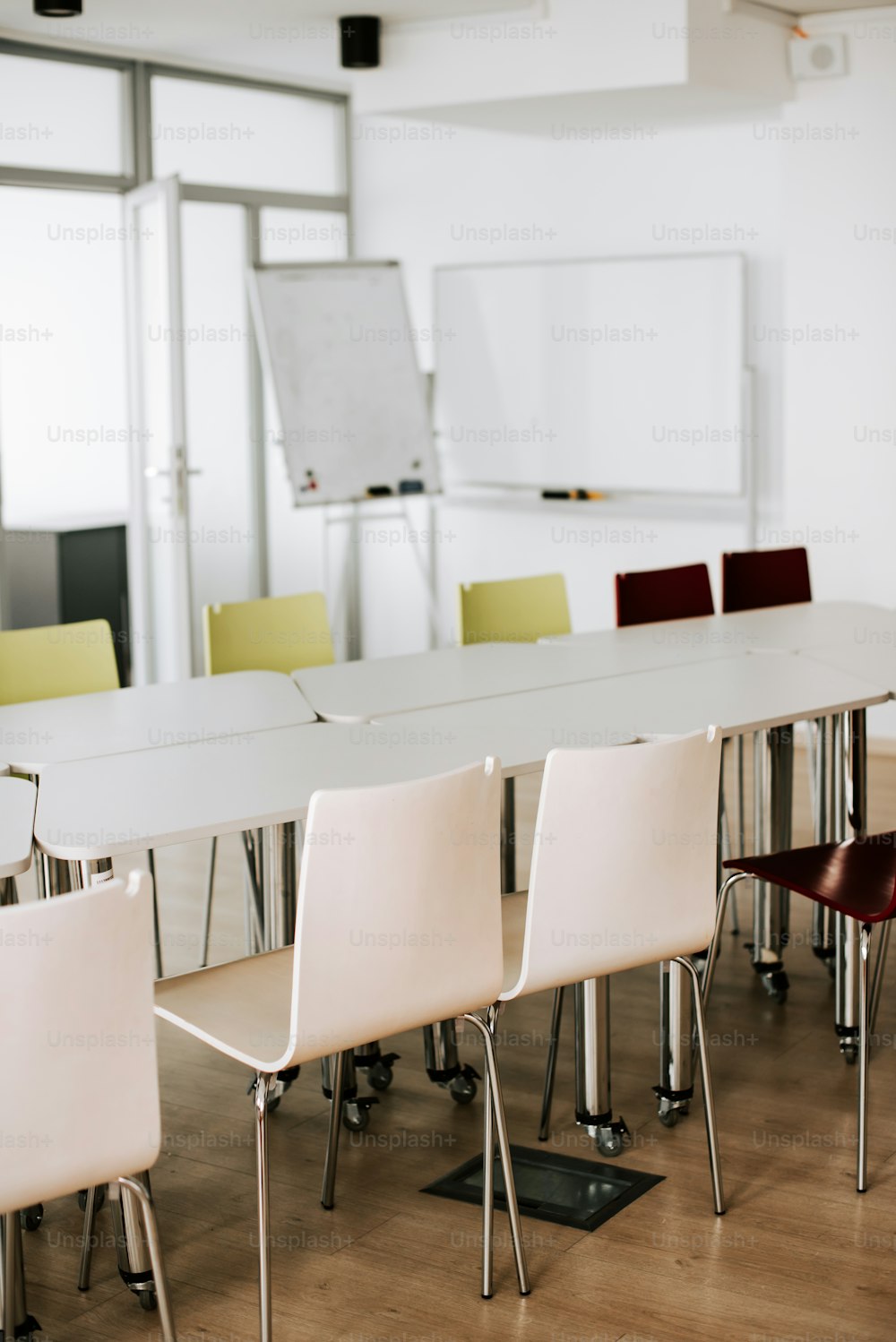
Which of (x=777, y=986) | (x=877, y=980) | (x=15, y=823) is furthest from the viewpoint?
(x=777, y=986)

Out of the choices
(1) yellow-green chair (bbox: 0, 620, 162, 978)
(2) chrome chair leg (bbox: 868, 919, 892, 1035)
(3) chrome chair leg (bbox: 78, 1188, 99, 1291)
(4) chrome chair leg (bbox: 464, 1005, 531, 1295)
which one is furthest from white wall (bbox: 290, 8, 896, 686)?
(3) chrome chair leg (bbox: 78, 1188, 99, 1291)

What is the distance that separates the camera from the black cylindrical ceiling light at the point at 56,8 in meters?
5.44

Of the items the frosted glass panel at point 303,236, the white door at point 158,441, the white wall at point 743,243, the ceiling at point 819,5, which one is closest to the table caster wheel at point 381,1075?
the white door at point 158,441

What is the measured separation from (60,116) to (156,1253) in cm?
584

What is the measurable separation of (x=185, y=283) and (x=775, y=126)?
282cm

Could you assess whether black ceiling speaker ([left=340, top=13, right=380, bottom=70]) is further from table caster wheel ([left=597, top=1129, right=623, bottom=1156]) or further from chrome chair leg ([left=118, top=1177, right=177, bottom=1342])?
chrome chair leg ([left=118, top=1177, right=177, bottom=1342])

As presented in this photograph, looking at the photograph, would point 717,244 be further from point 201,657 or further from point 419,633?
point 201,657

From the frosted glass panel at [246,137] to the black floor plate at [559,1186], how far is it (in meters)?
5.26

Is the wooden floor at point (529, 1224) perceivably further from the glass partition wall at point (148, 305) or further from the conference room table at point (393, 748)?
the glass partition wall at point (148, 305)

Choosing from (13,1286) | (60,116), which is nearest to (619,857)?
(13,1286)

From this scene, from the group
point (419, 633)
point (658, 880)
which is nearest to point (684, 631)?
point (658, 880)

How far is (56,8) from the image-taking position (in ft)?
18.0

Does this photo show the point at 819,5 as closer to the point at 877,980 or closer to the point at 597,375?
the point at 597,375

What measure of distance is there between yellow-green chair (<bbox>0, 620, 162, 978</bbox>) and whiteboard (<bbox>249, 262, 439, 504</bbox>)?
3018 mm
